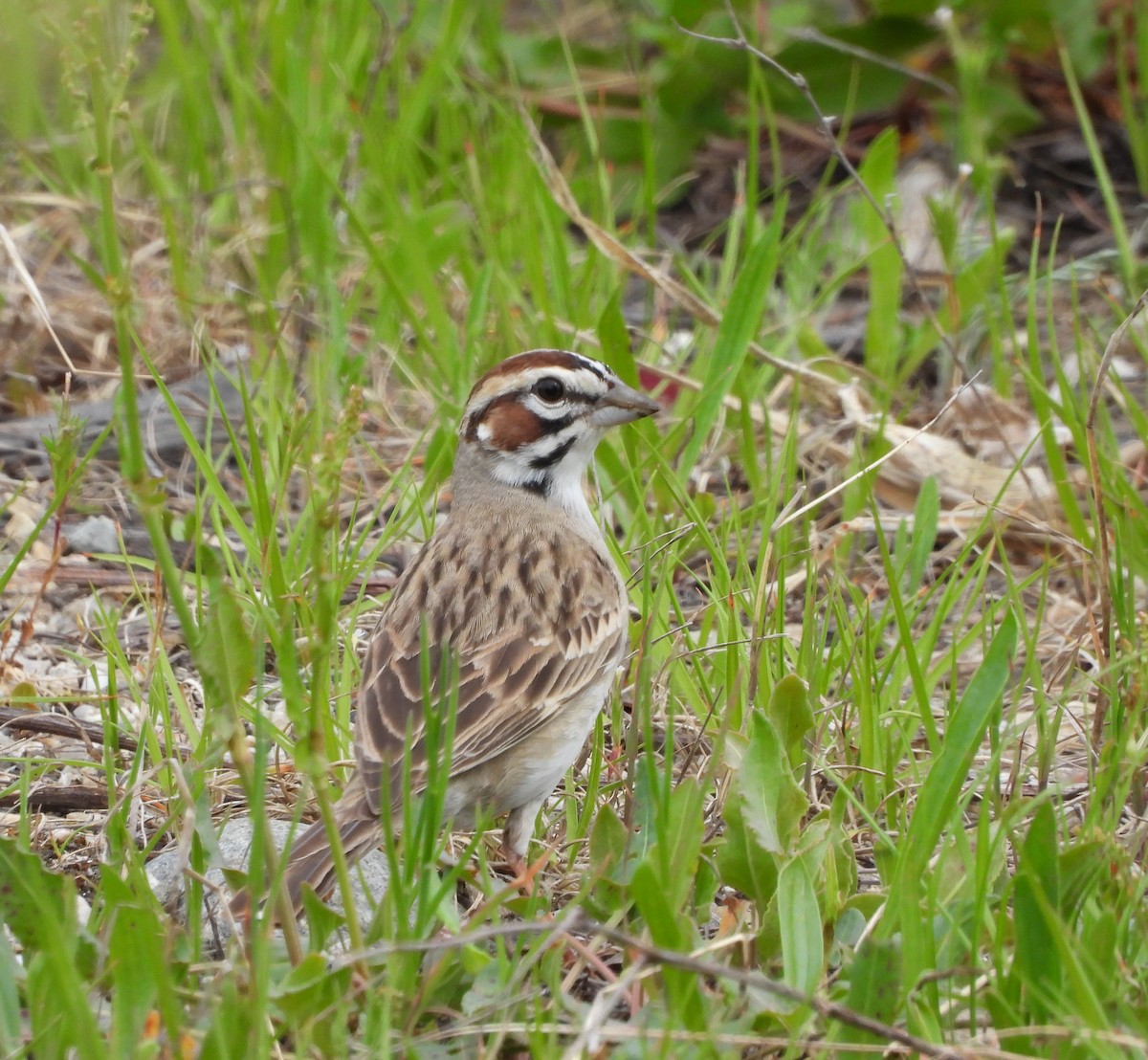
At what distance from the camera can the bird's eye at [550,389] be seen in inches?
177

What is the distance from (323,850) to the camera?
3.26 m

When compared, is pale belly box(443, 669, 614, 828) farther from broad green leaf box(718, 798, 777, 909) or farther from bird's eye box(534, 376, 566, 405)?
bird's eye box(534, 376, 566, 405)

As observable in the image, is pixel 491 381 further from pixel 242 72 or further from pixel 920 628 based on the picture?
pixel 242 72

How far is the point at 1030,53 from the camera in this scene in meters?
8.02

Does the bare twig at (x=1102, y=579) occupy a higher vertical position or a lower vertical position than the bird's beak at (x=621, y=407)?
lower

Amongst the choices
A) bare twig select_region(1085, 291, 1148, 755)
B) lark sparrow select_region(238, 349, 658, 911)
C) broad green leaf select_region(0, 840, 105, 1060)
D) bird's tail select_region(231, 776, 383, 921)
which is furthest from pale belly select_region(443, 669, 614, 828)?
bare twig select_region(1085, 291, 1148, 755)

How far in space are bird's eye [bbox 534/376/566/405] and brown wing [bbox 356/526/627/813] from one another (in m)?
0.36

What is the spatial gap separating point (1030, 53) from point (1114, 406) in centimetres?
243

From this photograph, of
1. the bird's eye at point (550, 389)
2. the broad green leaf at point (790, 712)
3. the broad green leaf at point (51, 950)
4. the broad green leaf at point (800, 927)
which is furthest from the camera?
the bird's eye at point (550, 389)

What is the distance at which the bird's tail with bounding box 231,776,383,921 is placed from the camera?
10.5 feet

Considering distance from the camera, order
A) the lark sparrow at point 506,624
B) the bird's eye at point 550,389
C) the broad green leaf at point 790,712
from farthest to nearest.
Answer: the bird's eye at point 550,389 < the lark sparrow at point 506,624 < the broad green leaf at point 790,712

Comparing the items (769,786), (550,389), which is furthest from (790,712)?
(550,389)

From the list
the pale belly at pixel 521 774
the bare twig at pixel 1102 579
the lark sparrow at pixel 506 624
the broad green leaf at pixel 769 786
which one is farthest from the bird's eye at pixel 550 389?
the broad green leaf at pixel 769 786

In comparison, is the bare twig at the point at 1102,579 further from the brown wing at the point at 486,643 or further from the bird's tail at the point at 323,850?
the bird's tail at the point at 323,850
